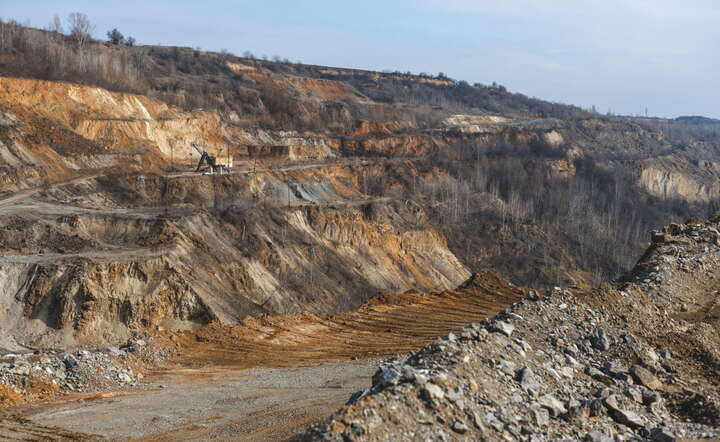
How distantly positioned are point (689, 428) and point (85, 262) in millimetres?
24036

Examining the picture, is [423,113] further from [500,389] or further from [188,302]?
[500,389]

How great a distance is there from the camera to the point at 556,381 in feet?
45.8

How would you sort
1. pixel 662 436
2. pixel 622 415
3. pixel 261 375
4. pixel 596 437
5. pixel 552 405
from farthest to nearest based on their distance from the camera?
pixel 261 375
pixel 622 415
pixel 552 405
pixel 662 436
pixel 596 437

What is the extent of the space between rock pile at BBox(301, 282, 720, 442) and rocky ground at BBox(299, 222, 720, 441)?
21 mm

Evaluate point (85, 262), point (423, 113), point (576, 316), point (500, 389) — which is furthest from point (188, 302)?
point (423, 113)

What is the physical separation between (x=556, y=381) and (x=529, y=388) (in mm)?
1111

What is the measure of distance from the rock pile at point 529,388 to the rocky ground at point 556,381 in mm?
21

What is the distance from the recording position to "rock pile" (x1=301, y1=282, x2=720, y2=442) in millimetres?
11094

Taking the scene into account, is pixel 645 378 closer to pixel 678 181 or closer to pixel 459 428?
pixel 459 428

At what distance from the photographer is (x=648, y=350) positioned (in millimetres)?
16062

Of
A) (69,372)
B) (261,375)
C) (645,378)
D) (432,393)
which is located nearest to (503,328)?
(645,378)

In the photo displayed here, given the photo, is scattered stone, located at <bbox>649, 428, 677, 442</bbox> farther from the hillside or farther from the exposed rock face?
the exposed rock face

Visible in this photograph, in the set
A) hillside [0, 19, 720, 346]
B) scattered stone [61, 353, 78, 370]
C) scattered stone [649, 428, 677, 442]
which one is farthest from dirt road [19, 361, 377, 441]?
hillside [0, 19, 720, 346]

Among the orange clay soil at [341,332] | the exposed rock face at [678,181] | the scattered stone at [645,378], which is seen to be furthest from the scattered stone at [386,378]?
the exposed rock face at [678,181]
